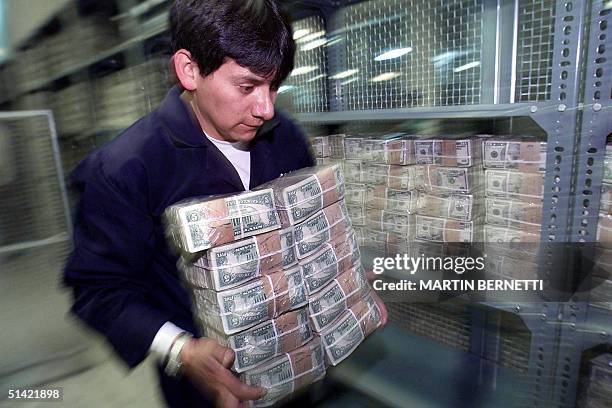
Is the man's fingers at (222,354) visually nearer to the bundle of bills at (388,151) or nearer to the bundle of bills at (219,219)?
the bundle of bills at (219,219)

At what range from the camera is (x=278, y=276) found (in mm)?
928

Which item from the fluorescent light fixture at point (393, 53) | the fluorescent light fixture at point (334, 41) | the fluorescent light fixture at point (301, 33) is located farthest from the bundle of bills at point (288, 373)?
the fluorescent light fixture at point (301, 33)

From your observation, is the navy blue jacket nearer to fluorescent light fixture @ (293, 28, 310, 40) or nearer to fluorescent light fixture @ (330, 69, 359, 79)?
fluorescent light fixture @ (330, 69, 359, 79)

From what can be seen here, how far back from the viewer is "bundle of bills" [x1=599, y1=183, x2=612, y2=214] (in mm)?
987

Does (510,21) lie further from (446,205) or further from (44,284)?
(44,284)

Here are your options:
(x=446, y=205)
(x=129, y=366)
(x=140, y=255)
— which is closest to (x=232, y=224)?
(x=140, y=255)

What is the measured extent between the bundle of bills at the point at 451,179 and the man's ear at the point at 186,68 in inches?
34.9

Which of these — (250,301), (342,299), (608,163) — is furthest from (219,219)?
(608,163)

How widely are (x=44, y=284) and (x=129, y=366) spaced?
2854 mm

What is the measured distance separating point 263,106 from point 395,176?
75 cm

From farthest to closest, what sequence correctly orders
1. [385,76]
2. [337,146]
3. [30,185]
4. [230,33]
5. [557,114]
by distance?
1. [30,185]
2. [337,146]
3. [385,76]
4. [557,114]
5. [230,33]

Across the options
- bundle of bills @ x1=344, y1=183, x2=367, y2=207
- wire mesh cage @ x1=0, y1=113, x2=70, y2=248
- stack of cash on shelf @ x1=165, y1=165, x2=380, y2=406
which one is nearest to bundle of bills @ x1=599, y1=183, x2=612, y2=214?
stack of cash on shelf @ x1=165, y1=165, x2=380, y2=406

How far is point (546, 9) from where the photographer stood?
3.75 feet

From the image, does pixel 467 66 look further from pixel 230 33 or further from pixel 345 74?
pixel 230 33
